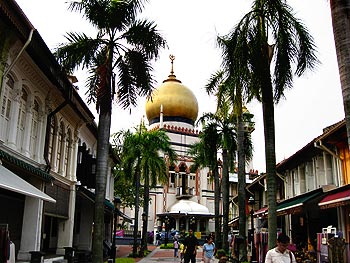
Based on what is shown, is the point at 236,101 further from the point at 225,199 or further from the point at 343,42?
the point at 225,199

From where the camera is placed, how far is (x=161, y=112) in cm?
5556

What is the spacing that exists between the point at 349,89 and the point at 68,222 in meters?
14.5

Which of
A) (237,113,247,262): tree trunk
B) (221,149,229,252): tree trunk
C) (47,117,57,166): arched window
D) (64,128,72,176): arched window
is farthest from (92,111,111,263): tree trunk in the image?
(221,149,229,252): tree trunk

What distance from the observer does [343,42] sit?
29.2 ft

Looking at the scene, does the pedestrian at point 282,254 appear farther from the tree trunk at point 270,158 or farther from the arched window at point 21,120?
the arched window at point 21,120

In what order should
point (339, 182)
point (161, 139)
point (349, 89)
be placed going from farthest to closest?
1. point (161, 139)
2. point (339, 182)
3. point (349, 89)

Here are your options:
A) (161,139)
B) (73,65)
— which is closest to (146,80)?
(73,65)

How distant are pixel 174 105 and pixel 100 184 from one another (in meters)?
42.5

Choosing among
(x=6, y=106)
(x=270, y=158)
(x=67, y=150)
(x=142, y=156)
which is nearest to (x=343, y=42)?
(x=270, y=158)

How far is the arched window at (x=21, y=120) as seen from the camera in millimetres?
14422

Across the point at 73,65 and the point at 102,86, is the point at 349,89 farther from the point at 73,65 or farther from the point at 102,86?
the point at 73,65

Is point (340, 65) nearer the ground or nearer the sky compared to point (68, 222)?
nearer the sky

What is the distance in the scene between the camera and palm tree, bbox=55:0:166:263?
14.7 m

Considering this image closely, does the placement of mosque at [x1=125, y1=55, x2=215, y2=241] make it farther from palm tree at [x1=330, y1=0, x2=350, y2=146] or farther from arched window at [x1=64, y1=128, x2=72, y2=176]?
palm tree at [x1=330, y1=0, x2=350, y2=146]
